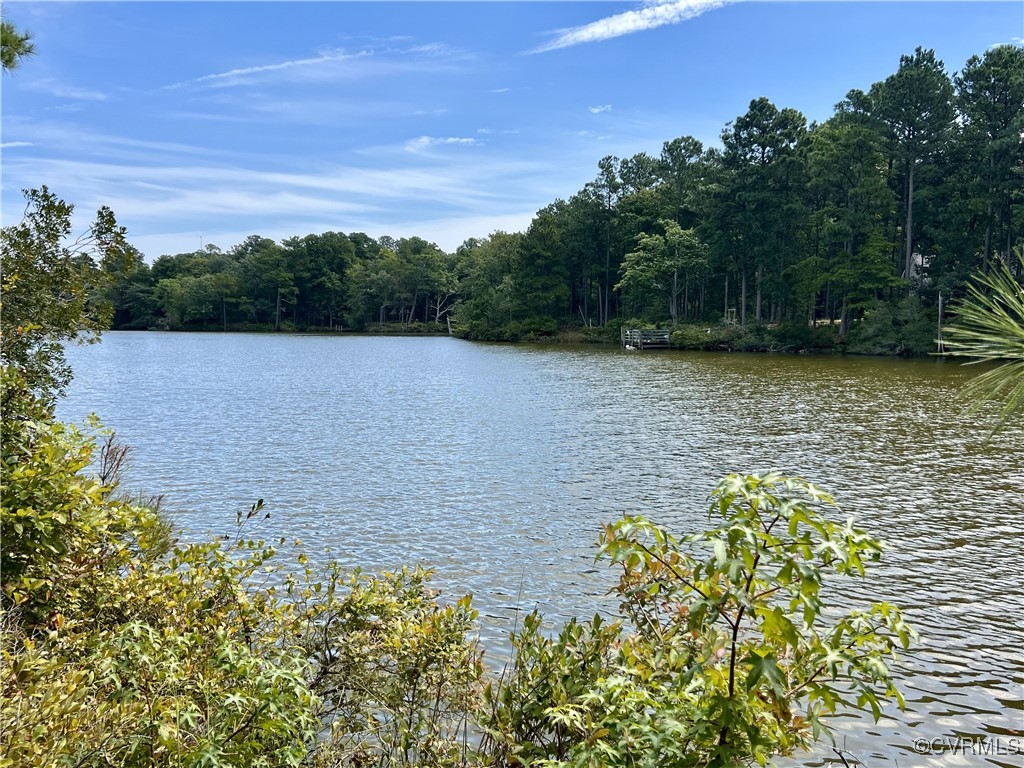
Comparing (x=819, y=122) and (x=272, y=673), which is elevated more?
(x=819, y=122)

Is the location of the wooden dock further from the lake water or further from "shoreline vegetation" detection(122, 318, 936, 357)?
the lake water

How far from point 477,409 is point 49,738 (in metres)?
21.0

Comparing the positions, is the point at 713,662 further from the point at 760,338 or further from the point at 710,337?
the point at 710,337

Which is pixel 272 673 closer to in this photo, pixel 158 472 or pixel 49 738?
pixel 49 738

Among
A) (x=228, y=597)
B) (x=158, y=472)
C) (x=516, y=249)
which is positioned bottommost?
(x=158, y=472)

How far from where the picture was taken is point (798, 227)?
5628 cm

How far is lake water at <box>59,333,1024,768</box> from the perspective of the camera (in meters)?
6.81

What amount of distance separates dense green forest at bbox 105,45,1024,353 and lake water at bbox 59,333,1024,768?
71.3 ft

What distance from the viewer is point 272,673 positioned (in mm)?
3322

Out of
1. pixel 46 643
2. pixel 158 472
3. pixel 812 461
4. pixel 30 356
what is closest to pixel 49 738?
pixel 46 643

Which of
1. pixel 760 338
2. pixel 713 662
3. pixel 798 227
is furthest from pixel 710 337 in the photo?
pixel 713 662

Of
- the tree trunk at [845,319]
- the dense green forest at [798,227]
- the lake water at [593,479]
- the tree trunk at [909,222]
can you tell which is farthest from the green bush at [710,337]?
the lake water at [593,479]

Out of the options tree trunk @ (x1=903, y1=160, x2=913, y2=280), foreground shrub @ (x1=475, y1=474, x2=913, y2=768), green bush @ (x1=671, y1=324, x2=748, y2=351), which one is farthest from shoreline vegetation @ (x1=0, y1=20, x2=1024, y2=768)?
green bush @ (x1=671, y1=324, x2=748, y2=351)

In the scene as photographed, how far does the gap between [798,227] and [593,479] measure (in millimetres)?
50284
